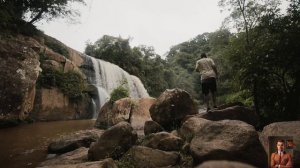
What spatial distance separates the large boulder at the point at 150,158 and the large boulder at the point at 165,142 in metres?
0.50

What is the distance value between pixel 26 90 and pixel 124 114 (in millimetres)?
4720

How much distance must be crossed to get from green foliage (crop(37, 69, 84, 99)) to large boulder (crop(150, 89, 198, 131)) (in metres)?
10.7

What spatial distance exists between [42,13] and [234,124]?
2149 centimetres

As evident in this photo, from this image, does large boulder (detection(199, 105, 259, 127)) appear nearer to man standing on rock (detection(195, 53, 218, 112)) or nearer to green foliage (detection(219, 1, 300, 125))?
man standing on rock (detection(195, 53, 218, 112))

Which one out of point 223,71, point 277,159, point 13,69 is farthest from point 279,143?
point 223,71

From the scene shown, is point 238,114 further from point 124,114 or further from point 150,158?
point 124,114

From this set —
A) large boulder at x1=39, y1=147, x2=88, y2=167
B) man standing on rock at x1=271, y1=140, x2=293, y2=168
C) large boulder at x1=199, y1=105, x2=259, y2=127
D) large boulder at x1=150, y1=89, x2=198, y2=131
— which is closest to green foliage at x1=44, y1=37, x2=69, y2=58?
large boulder at x1=150, y1=89, x2=198, y2=131

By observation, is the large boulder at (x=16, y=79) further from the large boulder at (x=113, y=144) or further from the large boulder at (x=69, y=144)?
the large boulder at (x=113, y=144)

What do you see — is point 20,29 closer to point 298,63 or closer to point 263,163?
point 298,63

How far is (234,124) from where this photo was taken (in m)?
6.12

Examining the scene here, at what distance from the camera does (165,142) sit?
→ 744 cm

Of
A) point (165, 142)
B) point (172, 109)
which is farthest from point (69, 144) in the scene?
point (172, 109)

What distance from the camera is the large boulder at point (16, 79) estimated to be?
1315cm

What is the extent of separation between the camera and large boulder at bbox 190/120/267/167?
5660mm
